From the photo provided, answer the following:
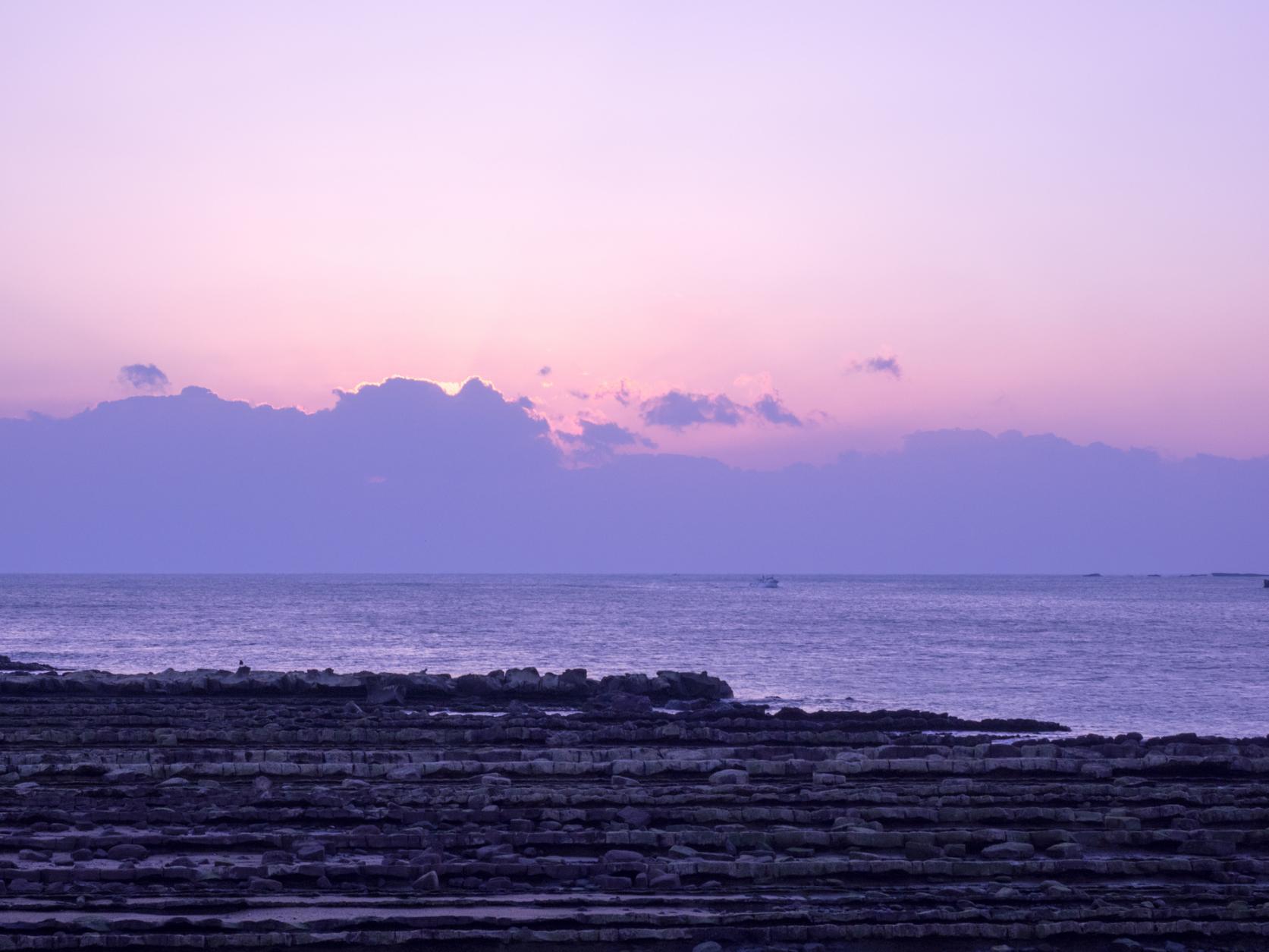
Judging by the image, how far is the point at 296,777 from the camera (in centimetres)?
1847

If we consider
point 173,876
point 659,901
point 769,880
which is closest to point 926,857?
point 769,880

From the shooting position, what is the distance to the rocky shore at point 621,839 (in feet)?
38.7

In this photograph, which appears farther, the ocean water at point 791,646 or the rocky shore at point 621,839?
the ocean water at point 791,646

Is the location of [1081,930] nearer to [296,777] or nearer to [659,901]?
[659,901]

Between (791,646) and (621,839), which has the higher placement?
(621,839)

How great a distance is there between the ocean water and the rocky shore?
13352mm

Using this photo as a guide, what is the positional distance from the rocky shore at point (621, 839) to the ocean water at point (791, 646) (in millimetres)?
13352

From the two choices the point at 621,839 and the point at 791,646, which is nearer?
the point at 621,839

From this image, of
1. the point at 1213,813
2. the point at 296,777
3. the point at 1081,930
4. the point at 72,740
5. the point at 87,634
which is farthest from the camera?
the point at 87,634

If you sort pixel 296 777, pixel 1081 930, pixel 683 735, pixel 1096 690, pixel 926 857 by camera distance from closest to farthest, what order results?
pixel 1081 930
pixel 926 857
pixel 296 777
pixel 683 735
pixel 1096 690

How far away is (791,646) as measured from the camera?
60938 mm

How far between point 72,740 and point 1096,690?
30.9m

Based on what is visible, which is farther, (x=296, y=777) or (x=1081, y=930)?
(x=296, y=777)

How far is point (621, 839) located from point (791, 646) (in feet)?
154
